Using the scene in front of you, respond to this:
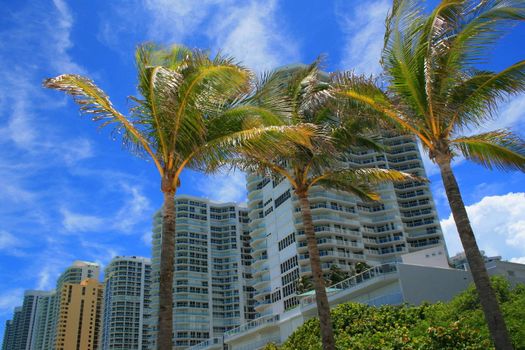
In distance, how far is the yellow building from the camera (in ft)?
509

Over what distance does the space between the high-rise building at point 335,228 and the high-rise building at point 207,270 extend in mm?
30786

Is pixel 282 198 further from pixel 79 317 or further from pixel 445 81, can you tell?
pixel 79 317

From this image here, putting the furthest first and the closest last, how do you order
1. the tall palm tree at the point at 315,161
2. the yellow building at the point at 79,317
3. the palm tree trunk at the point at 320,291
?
the yellow building at the point at 79,317
the tall palm tree at the point at 315,161
the palm tree trunk at the point at 320,291

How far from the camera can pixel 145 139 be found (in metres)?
13.5

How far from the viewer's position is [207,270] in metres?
127

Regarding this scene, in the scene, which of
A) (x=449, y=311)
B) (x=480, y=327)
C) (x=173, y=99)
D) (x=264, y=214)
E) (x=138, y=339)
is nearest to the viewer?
(x=173, y=99)

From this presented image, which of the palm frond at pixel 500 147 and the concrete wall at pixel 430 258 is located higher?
the concrete wall at pixel 430 258

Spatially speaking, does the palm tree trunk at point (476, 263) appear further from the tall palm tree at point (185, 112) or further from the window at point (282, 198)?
the window at point (282, 198)

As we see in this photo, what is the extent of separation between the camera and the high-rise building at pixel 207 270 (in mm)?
117062

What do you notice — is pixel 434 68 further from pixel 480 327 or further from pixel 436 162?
pixel 480 327

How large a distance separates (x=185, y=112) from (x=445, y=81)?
6.85 m

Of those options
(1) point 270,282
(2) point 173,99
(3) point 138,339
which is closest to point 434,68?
(2) point 173,99

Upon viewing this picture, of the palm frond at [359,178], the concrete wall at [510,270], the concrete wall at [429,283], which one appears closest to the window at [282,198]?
the concrete wall at [510,270]

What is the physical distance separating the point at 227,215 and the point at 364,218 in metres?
55.3
